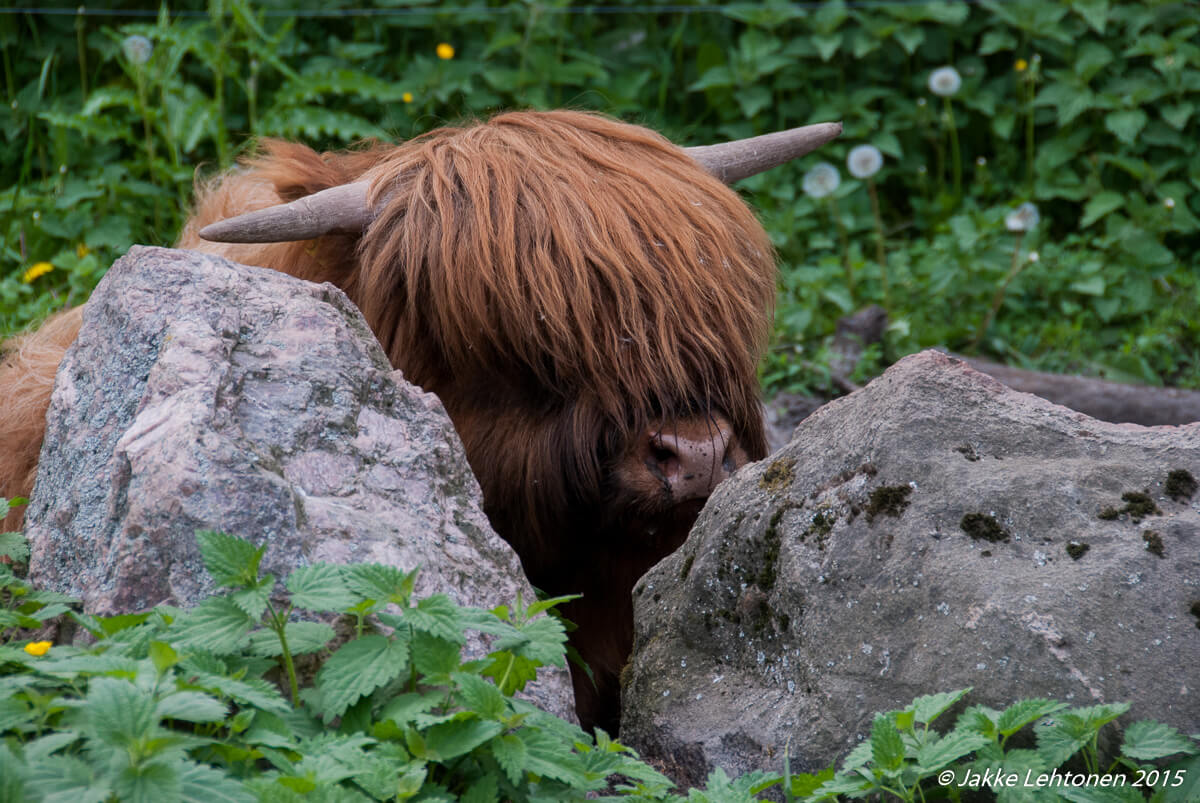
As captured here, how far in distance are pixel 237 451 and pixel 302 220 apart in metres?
1.19

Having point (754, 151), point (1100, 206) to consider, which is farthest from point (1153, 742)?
point (1100, 206)

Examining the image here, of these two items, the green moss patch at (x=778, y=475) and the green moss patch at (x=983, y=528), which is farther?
the green moss patch at (x=778, y=475)

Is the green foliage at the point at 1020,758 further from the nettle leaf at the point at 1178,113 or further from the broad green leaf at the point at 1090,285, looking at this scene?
the nettle leaf at the point at 1178,113

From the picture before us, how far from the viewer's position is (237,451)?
6.74ft

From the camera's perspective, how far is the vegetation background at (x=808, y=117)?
5812 millimetres

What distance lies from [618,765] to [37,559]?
3.59 ft

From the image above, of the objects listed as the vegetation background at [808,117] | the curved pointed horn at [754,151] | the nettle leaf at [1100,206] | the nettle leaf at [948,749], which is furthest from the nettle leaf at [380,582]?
the nettle leaf at [1100,206]

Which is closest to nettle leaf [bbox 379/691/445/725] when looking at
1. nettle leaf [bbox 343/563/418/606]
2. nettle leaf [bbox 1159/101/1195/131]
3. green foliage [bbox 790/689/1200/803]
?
nettle leaf [bbox 343/563/418/606]

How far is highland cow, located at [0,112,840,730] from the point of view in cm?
286

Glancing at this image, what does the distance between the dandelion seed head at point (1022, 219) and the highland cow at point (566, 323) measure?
271cm

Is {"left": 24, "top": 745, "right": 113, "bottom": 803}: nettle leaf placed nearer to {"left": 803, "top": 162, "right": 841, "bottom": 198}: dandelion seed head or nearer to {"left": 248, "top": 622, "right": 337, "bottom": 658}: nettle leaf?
{"left": 248, "top": 622, "right": 337, "bottom": 658}: nettle leaf

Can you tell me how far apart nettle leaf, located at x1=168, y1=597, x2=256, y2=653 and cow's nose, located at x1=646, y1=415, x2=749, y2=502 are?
1155 millimetres

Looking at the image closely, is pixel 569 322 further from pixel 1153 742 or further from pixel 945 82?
pixel 945 82

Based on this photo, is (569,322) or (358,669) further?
(569,322)
